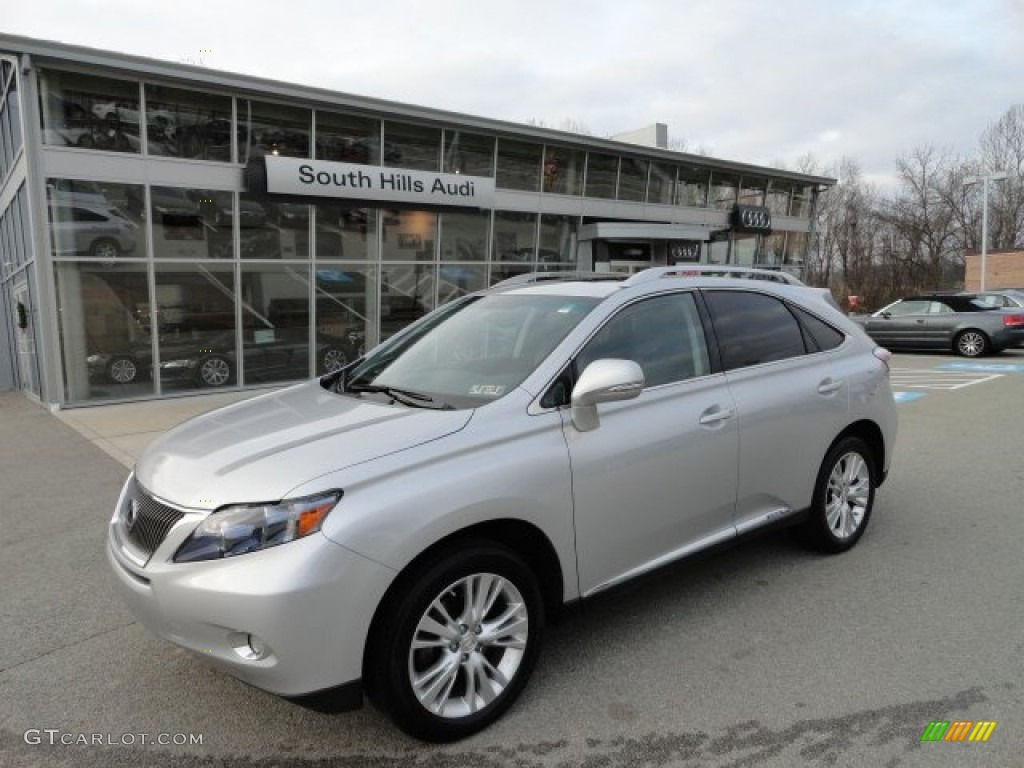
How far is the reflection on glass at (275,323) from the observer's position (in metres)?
13.4

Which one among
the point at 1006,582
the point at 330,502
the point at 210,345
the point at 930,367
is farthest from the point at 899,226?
the point at 330,502

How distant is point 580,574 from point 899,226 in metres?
51.5

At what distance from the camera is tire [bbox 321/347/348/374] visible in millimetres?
14531

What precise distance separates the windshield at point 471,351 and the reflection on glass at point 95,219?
9745 mm

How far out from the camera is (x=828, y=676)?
10.3 ft

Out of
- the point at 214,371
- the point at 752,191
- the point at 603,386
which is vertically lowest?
the point at 214,371

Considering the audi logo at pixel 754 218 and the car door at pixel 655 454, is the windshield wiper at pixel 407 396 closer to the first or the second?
the car door at pixel 655 454

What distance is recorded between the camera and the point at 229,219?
12984 mm

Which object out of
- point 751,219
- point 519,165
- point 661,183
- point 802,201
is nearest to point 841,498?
point 519,165

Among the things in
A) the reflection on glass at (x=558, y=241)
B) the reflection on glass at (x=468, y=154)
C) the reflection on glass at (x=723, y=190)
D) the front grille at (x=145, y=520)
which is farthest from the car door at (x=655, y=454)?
the reflection on glass at (x=723, y=190)

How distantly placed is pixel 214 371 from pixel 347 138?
5196mm

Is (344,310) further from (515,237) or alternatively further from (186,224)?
(515,237)

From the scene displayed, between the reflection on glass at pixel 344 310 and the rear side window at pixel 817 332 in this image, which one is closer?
the rear side window at pixel 817 332

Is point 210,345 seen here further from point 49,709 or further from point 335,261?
point 49,709
